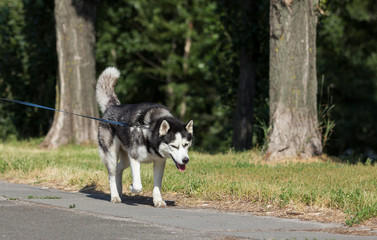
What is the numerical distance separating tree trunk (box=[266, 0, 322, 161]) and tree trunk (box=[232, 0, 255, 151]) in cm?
464

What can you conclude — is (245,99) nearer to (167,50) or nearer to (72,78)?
(72,78)

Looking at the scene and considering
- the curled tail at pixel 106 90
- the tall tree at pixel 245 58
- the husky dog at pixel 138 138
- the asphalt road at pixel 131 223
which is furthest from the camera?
the tall tree at pixel 245 58

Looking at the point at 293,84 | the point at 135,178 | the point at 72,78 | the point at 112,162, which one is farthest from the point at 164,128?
the point at 72,78

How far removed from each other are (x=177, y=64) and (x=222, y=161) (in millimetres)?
20550

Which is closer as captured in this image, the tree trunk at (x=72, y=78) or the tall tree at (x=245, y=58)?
the tree trunk at (x=72, y=78)

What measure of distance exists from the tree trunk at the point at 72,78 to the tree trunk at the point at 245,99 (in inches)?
168

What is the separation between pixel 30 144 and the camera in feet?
67.4

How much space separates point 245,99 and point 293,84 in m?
5.16

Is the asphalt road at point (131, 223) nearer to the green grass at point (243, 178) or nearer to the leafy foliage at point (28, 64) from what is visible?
the green grass at point (243, 178)

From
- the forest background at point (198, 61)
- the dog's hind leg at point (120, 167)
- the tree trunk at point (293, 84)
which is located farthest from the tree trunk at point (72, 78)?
the forest background at point (198, 61)

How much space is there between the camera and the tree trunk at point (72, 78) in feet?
63.2

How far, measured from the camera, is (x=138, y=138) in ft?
32.1

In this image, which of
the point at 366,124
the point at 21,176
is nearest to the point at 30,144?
the point at 21,176

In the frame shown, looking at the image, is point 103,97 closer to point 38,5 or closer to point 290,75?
point 290,75
